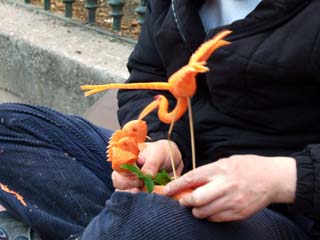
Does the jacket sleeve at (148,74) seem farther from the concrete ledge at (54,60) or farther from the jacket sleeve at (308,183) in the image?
the concrete ledge at (54,60)

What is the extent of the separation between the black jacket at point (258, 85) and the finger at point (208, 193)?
5.7 inches

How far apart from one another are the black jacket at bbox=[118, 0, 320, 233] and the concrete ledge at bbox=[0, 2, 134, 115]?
1.02m

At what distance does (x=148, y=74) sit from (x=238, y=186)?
0.59 metres

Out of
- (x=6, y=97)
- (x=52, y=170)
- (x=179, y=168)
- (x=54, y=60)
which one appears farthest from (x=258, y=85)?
(x=6, y=97)

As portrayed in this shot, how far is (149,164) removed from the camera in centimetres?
132

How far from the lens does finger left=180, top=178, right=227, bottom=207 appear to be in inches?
43.9

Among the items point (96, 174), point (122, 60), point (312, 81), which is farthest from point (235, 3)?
point (122, 60)

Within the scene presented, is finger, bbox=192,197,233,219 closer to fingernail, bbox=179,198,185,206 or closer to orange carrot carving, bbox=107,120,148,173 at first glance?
fingernail, bbox=179,198,185,206

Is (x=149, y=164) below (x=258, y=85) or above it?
below

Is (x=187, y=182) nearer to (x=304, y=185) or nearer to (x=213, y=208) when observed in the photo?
(x=213, y=208)

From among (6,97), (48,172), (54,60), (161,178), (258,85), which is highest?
(258,85)

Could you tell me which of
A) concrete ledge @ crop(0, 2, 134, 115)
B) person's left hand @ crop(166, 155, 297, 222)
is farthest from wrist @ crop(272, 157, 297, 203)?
concrete ledge @ crop(0, 2, 134, 115)

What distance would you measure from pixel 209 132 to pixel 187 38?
198mm

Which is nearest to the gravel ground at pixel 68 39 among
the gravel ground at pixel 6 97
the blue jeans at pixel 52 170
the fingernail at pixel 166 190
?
the gravel ground at pixel 6 97
